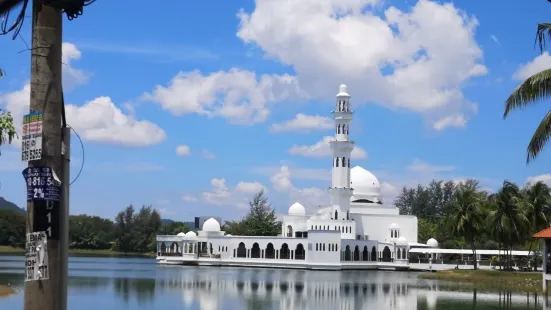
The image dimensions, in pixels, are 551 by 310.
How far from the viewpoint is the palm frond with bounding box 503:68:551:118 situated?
54.0 ft

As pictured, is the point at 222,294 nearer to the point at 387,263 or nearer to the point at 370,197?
the point at 387,263

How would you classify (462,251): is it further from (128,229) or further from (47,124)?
(47,124)

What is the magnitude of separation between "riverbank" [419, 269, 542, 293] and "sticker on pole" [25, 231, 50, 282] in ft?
124

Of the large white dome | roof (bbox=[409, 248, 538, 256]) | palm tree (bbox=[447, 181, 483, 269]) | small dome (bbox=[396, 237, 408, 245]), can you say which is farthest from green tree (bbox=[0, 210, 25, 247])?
palm tree (bbox=[447, 181, 483, 269])

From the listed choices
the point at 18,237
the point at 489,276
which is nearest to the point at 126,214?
the point at 18,237

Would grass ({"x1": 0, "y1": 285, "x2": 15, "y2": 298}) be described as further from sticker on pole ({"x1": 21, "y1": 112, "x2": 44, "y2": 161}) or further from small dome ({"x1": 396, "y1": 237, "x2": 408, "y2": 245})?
small dome ({"x1": 396, "y1": 237, "x2": 408, "y2": 245})

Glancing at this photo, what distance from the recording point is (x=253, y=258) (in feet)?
246

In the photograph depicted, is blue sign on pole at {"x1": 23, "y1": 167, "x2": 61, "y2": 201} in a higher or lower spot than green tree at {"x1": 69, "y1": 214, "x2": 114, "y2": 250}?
higher

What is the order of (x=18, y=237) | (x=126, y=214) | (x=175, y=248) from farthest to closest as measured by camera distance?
(x=126, y=214), (x=18, y=237), (x=175, y=248)

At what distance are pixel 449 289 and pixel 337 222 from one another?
34.2 metres

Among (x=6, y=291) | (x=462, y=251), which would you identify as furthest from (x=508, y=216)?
(x=6, y=291)

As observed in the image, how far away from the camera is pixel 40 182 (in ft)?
19.0

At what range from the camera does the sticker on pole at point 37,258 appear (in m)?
5.72

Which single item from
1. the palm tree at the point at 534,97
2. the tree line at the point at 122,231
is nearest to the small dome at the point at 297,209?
the tree line at the point at 122,231
